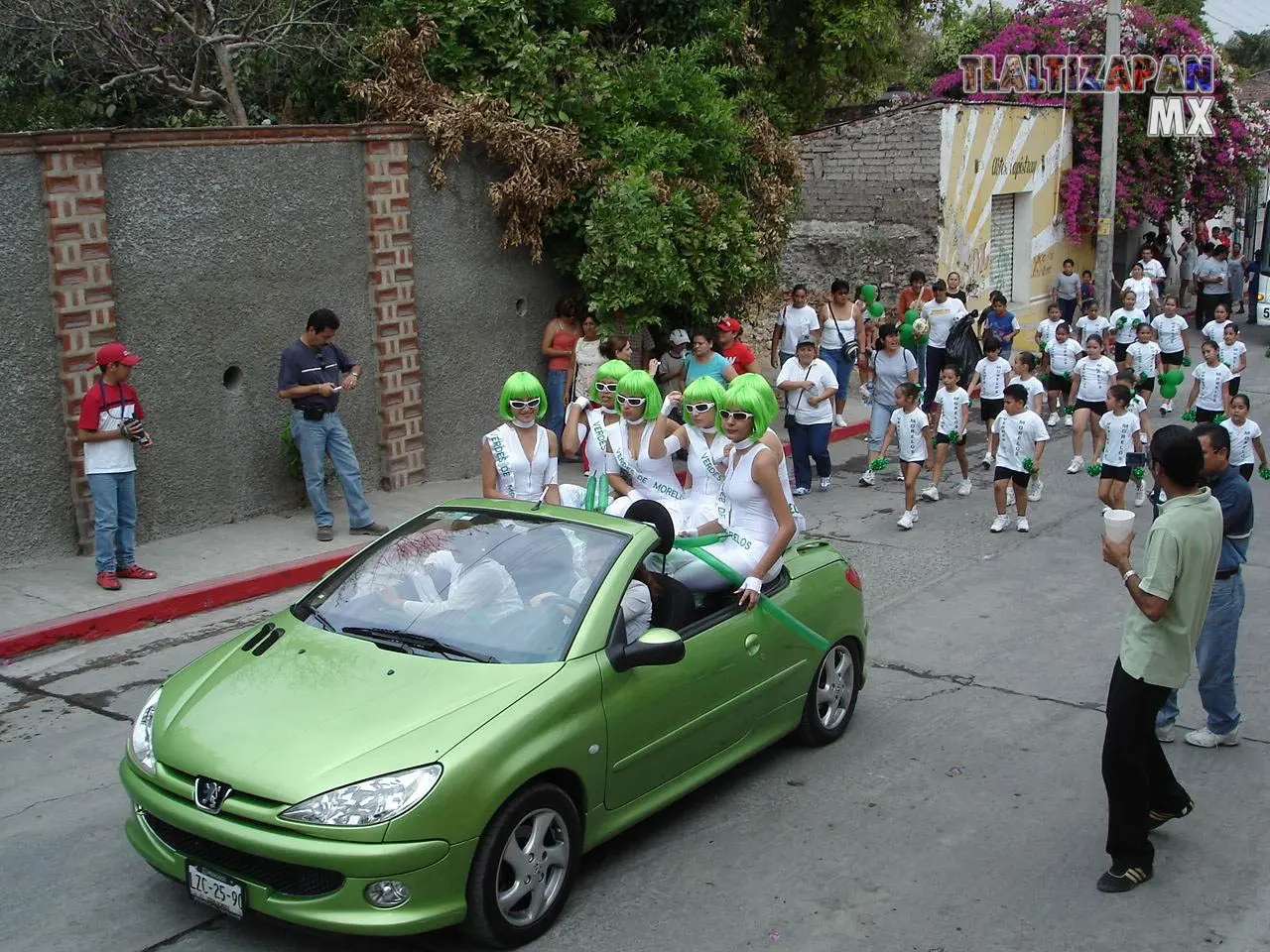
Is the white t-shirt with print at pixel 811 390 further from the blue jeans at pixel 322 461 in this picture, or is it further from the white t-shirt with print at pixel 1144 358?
the white t-shirt with print at pixel 1144 358

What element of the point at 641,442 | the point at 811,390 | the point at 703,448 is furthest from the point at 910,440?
the point at 703,448

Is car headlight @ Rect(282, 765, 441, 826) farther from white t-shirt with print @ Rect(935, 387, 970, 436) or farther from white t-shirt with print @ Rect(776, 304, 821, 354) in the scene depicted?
white t-shirt with print @ Rect(776, 304, 821, 354)

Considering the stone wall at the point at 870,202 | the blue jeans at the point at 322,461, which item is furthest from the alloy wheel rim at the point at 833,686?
the stone wall at the point at 870,202

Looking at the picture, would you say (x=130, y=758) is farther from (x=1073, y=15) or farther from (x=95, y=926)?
(x=1073, y=15)

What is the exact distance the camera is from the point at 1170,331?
693 inches

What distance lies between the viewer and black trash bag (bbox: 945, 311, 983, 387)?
52.5 ft

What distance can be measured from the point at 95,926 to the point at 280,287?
23.5 ft

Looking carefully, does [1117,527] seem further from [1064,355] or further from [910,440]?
[1064,355]

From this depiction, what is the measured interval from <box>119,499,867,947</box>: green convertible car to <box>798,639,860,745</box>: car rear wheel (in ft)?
0.83

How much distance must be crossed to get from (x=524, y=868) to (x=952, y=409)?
8.48 meters

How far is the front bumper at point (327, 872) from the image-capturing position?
444cm

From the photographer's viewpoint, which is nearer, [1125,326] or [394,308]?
[394,308]

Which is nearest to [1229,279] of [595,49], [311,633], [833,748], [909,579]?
[595,49]

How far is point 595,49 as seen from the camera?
14.7 metres
